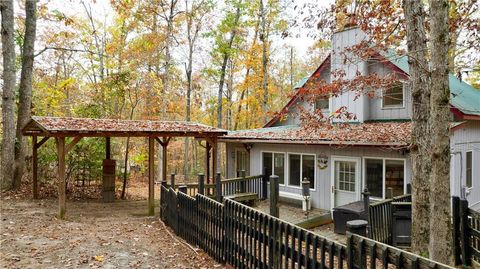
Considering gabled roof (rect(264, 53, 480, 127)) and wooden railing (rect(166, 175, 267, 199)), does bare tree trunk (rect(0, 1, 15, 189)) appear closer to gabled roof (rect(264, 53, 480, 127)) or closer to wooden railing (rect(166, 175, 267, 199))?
wooden railing (rect(166, 175, 267, 199))

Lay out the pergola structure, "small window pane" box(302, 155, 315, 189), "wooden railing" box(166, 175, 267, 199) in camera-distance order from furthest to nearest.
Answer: "small window pane" box(302, 155, 315, 189), "wooden railing" box(166, 175, 267, 199), the pergola structure

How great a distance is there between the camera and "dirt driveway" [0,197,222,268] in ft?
18.7

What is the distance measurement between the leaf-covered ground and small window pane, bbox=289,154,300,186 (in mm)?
5294

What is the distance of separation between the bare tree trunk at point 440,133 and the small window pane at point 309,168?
691cm

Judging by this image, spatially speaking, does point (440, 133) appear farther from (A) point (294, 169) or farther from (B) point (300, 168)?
(A) point (294, 169)

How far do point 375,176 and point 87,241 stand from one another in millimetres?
7959

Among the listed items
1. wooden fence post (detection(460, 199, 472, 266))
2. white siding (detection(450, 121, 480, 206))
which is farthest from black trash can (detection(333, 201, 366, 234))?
white siding (detection(450, 121, 480, 206))

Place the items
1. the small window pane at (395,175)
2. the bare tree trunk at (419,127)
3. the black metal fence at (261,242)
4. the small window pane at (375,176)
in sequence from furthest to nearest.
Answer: the small window pane at (375,176), the small window pane at (395,175), the bare tree trunk at (419,127), the black metal fence at (261,242)

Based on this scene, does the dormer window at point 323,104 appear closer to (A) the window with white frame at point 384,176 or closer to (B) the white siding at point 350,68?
(B) the white siding at point 350,68

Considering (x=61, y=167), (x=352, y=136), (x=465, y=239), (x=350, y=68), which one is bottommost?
(x=465, y=239)

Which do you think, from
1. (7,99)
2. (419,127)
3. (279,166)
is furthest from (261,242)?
(7,99)

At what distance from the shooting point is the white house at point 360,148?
31.9ft

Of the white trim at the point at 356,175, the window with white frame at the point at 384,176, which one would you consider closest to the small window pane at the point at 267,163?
the white trim at the point at 356,175

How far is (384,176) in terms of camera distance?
392 inches
